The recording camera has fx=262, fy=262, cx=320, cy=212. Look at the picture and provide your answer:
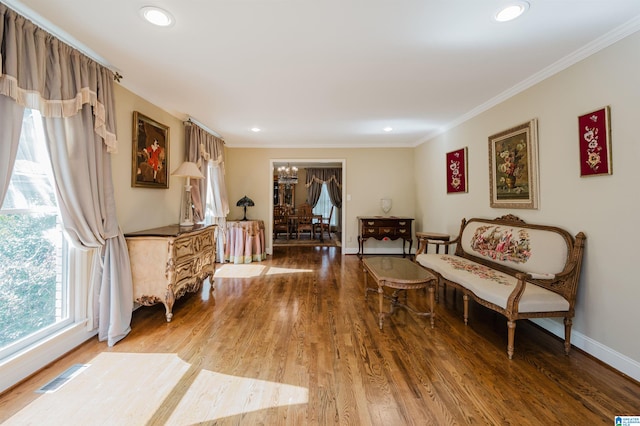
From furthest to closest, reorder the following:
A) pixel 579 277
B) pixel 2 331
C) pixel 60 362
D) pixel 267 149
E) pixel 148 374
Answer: pixel 267 149
pixel 579 277
pixel 60 362
pixel 148 374
pixel 2 331

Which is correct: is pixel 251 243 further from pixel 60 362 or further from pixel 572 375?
pixel 572 375

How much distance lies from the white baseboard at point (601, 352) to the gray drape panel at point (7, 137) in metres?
4.15

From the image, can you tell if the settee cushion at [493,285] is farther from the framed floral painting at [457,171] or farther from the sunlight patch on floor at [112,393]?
the sunlight patch on floor at [112,393]

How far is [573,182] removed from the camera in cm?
224

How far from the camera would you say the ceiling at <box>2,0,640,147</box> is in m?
1.69

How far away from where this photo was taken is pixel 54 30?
187 centimetres

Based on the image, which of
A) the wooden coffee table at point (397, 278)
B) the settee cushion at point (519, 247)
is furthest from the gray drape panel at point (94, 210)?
the settee cushion at point (519, 247)

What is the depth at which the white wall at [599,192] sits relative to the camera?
1.83 metres

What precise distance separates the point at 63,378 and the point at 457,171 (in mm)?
4753

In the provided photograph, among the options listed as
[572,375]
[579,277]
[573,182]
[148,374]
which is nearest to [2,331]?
[148,374]

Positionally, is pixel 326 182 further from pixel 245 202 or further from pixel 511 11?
pixel 511 11

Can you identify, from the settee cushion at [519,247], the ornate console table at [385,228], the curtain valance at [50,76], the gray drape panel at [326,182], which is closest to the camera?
the curtain valance at [50,76]

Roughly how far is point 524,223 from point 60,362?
4195 millimetres

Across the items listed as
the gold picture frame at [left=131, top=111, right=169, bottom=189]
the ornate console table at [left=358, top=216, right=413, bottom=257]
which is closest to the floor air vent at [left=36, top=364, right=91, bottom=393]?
the gold picture frame at [left=131, top=111, right=169, bottom=189]
